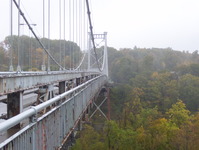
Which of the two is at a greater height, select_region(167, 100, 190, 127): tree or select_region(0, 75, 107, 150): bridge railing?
Result: select_region(0, 75, 107, 150): bridge railing

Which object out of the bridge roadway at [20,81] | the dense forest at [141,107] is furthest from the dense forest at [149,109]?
the bridge roadway at [20,81]

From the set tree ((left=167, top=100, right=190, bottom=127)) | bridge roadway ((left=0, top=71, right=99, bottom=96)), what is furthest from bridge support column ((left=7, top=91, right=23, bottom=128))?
tree ((left=167, top=100, right=190, bottom=127))

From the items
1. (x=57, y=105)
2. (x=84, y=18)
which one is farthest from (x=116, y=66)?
(x=57, y=105)

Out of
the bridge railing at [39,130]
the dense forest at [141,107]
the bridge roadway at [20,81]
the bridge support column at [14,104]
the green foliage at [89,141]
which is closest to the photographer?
the bridge railing at [39,130]

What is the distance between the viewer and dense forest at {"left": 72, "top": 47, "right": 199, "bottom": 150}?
14539mm

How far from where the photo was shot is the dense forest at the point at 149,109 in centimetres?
1454

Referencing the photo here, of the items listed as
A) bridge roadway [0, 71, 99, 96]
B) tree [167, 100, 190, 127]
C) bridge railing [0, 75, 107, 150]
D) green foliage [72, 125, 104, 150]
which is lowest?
green foliage [72, 125, 104, 150]

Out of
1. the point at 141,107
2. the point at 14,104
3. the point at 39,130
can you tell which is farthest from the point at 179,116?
the point at 39,130

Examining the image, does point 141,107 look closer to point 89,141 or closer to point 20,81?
point 89,141

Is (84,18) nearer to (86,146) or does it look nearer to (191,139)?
(86,146)

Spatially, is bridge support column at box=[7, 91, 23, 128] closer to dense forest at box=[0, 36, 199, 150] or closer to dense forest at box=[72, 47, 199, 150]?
dense forest at box=[0, 36, 199, 150]

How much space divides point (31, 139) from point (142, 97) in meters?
30.1

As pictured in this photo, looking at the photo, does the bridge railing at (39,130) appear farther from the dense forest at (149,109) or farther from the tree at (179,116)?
the tree at (179,116)

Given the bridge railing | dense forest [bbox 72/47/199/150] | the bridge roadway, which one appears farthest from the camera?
dense forest [bbox 72/47/199/150]
